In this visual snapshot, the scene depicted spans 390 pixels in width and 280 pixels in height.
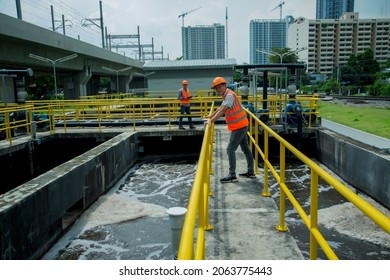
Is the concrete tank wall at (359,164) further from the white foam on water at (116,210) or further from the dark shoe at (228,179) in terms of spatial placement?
the white foam on water at (116,210)

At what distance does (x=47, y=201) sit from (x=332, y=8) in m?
166

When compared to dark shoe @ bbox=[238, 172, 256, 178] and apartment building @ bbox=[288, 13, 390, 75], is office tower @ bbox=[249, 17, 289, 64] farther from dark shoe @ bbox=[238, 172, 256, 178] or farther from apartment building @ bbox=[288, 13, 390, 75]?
dark shoe @ bbox=[238, 172, 256, 178]

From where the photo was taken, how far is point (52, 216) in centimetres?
590

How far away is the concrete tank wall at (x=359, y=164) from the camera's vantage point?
7.63m

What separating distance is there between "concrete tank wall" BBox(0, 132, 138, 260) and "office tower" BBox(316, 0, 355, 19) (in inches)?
6246

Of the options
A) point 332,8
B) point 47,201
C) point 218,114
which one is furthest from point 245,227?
point 332,8

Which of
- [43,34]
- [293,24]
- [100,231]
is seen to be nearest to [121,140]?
[100,231]

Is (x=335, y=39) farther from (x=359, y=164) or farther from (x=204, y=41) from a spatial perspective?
(x=359, y=164)

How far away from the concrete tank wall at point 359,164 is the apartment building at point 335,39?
102 m

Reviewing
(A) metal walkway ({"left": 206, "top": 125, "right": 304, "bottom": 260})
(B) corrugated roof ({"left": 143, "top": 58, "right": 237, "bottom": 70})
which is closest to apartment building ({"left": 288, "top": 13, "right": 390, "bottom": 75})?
(B) corrugated roof ({"left": 143, "top": 58, "right": 237, "bottom": 70})

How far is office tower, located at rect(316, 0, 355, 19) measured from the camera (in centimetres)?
14962

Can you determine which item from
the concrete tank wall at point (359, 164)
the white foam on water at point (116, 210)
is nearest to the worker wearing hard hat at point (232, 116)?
the white foam on water at point (116, 210)

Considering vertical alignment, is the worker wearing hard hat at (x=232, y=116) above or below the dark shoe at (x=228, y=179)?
above
